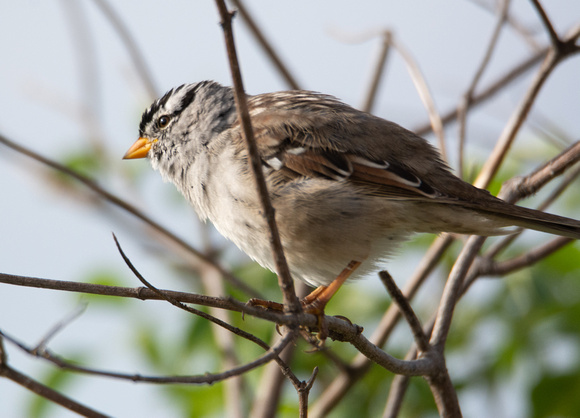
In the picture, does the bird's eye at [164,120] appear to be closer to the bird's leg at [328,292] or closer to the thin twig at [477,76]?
the bird's leg at [328,292]

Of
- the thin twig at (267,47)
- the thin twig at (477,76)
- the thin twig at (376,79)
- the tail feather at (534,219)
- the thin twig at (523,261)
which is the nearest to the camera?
the tail feather at (534,219)

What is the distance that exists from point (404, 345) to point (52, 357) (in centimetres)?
262

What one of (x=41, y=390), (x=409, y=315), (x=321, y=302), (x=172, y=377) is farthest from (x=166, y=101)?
(x=172, y=377)

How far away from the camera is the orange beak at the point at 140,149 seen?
421cm

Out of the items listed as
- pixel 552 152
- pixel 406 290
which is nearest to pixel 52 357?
pixel 406 290

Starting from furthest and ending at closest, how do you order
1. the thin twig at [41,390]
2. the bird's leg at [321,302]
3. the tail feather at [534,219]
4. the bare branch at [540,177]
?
the bare branch at [540,177] < the tail feather at [534,219] < the bird's leg at [321,302] < the thin twig at [41,390]

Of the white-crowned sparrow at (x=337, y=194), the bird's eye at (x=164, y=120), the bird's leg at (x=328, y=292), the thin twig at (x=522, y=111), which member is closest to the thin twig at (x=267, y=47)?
the bird's eye at (x=164, y=120)

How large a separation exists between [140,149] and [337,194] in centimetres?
168

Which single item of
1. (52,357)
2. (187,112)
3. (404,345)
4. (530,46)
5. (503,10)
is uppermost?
(530,46)

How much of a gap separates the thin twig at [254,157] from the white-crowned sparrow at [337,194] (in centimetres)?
89

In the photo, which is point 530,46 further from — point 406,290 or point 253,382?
point 253,382

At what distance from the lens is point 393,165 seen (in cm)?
321

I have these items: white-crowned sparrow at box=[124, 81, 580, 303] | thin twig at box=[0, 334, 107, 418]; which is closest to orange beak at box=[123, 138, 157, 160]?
white-crowned sparrow at box=[124, 81, 580, 303]

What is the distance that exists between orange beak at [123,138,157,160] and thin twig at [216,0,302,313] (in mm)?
2352
